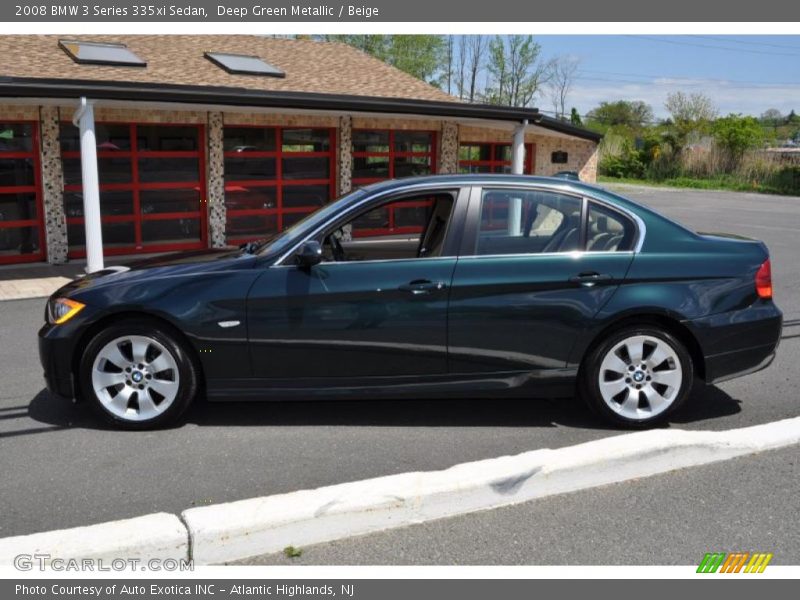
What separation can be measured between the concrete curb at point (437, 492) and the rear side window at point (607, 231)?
1.28 metres

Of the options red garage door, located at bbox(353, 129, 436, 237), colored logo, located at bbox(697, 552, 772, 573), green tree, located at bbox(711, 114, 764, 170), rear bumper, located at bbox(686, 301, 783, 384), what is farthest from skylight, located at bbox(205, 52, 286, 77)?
green tree, located at bbox(711, 114, 764, 170)

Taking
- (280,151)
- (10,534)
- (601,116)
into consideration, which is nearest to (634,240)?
(10,534)

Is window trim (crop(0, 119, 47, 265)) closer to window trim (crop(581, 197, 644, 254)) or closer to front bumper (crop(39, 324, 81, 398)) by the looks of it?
front bumper (crop(39, 324, 81, 398))

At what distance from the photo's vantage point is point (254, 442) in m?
5.04

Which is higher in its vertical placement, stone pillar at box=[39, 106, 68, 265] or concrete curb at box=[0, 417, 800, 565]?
stone pillar at box=[39, 106, 68, 265]

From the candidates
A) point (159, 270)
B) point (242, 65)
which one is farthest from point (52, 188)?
point (159, 270)

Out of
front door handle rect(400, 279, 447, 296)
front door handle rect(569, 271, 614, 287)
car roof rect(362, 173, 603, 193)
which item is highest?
car roof rect(362, 173, 603, 193)

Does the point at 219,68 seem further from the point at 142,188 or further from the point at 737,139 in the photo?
the point at 737,139

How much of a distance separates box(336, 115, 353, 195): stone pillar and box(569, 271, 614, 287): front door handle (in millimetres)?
11873

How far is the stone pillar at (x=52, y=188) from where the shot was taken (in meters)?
13.2

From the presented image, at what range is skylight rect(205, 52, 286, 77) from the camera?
15711mm

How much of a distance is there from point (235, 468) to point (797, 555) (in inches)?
116

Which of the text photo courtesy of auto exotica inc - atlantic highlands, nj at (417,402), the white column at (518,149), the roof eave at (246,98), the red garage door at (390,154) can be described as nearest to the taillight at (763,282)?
the text photo courtesy of auto exotica inc - atlantic highlands, nj at (417,402)

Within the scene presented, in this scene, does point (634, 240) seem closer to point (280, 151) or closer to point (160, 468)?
point (160, 468)
